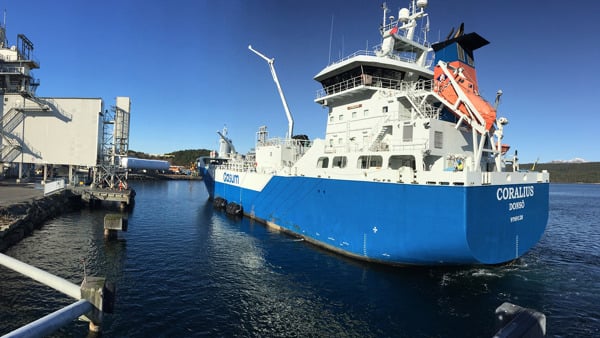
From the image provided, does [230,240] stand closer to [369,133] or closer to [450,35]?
[369,133]

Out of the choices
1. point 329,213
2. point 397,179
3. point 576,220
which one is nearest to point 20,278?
point 329,213

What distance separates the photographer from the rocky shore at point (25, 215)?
14.5 meters

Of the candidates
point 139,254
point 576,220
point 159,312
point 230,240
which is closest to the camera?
point 159,312

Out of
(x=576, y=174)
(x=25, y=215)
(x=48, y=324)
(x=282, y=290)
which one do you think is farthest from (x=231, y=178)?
(x=576, y=174)

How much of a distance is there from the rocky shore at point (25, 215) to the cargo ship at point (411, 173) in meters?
13.8

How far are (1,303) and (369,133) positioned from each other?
15417mm

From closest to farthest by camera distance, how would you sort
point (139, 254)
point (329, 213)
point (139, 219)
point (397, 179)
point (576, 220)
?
point (397, 179), point (139, 254), point (329, 213), point (139, 219), point (576, 220)

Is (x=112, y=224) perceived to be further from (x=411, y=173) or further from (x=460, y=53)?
(x=460, y=53)

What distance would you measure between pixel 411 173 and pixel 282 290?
6.70 m

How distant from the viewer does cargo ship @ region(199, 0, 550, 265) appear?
37.9 ft

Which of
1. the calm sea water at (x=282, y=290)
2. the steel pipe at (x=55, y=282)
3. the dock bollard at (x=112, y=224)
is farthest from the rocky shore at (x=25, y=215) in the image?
the steel pipe at (x=55, y=282)

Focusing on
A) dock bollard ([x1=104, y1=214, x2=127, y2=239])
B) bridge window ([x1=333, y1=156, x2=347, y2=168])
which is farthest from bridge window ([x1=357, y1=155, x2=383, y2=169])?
dock bollard ([x1=104, y1=214, x2=127, y2=239])

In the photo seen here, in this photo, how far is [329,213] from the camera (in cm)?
1578

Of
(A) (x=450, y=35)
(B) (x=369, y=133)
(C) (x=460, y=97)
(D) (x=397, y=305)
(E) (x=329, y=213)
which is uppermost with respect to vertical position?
(A) (x=450, y=35)
